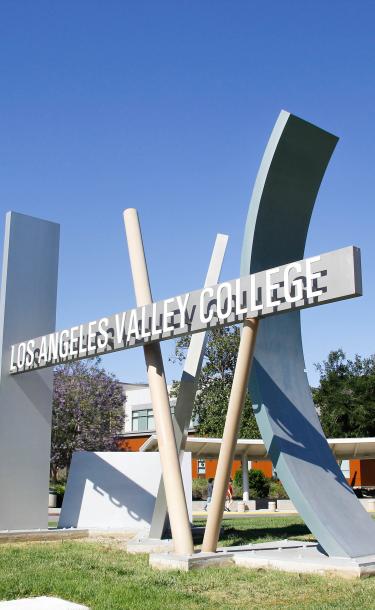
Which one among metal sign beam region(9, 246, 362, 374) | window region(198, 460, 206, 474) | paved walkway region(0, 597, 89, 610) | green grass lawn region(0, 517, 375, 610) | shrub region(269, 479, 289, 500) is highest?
metal sign beam region(9, 246, 362, 374)

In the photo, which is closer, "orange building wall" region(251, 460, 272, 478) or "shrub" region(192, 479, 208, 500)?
"shrub" region(192, 479, 208, 500)

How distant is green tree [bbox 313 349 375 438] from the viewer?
42.7 metres

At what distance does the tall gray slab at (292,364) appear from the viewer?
1034cm

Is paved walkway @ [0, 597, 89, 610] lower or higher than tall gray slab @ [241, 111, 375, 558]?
lower

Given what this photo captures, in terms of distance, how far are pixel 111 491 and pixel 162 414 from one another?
6.89 meters

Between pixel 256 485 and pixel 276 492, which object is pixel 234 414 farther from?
pixel 276 492

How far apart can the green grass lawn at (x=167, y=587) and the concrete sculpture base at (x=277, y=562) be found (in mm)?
227

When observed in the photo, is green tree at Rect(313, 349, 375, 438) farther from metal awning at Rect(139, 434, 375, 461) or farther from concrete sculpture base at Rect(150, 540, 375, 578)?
concrete sculpture base at Rect(150, 540, 375, 578)

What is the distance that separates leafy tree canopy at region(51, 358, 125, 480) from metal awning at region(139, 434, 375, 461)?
8301mm

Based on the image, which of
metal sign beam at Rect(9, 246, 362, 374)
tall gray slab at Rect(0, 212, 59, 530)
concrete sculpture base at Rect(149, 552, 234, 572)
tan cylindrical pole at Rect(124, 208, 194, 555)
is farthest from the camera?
tall gray slab at Rect(0, 212, 59, 530)

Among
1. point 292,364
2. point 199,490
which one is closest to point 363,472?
point 199,490

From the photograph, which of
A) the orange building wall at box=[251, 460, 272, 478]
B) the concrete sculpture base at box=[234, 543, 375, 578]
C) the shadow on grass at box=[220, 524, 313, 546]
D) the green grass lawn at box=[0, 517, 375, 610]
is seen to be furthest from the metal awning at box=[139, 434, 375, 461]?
the green grass lawn at box=[0, 517, 375, 610]

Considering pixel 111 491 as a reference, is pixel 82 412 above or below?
above

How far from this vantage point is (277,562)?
9.52 metres
